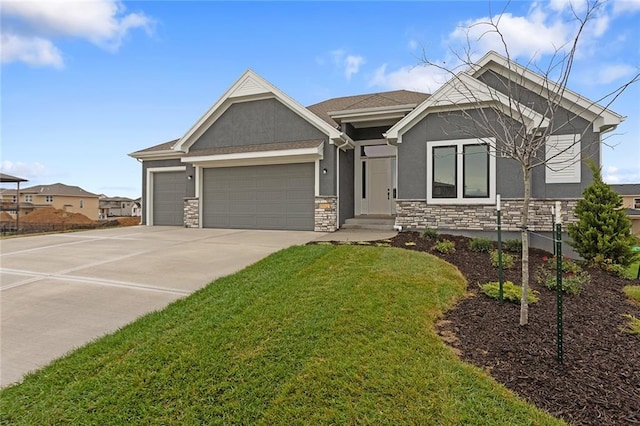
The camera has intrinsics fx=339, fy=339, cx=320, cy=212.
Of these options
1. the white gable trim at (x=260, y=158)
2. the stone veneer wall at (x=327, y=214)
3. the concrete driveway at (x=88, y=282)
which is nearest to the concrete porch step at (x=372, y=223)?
the stone veneer wall at (x=327, y=214)

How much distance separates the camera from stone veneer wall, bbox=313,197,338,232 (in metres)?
12.1

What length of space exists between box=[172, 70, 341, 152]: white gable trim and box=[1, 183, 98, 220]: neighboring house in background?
38.7 metres

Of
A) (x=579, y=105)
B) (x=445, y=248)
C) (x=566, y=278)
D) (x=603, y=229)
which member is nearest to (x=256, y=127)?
(x=445, y=248)

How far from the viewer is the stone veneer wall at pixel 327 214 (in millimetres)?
12109

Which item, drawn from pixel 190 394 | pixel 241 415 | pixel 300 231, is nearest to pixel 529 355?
pixel 241 415

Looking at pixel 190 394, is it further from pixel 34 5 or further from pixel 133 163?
pixel 133 163

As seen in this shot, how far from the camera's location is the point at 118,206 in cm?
5669

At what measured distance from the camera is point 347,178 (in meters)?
13.5

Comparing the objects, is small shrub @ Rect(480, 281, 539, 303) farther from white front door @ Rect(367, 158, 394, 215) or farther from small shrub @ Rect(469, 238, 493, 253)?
white front door @ Rect(367, 158, 394, 215)

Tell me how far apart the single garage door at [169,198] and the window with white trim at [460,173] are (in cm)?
1103

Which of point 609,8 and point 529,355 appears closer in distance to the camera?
point 529,355

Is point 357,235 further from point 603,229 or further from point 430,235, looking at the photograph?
point 603,229

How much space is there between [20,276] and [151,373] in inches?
201

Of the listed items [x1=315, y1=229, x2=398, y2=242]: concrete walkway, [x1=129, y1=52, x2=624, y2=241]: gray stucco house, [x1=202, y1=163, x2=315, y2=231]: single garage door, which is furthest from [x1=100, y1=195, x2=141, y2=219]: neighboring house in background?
[x1=315, y1=229, x2=398, y2=242]: concrete walkway
